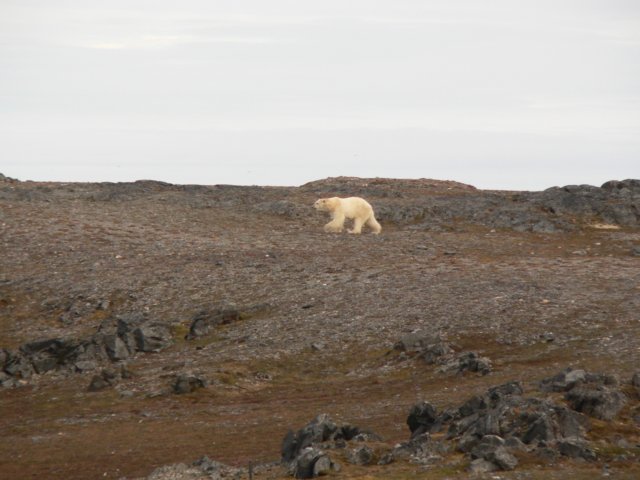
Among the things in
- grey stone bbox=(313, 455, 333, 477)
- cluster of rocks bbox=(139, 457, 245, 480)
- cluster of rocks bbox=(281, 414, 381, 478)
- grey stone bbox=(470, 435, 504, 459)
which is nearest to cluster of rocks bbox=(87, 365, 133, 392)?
cluster of rocks bbox=(139, 457, 245, 480)

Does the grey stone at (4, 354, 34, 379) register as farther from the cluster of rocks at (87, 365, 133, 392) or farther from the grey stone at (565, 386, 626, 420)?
the grey stone at (565, 386, 626, 420)

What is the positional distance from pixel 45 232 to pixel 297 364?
22491 millimetres

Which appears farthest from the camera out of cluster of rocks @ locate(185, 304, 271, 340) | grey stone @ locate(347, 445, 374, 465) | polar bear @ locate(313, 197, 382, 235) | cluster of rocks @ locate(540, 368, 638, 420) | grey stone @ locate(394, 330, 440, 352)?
polar bear @ locate(313, 197, 382, 235)

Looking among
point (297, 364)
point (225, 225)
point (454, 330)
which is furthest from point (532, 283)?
point (225, 225)

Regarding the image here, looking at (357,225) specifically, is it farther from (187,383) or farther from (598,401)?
(598,401)

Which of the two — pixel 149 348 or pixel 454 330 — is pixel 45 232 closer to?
pixel 149 348

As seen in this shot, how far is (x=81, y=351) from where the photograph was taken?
43.7m

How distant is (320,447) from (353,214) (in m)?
30.3

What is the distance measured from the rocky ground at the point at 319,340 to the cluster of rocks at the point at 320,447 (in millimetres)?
57

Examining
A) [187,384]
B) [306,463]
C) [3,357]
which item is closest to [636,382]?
[306,463]

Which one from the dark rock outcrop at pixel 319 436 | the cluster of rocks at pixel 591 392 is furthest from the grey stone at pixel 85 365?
the cluster of rocks at pixel 591 392

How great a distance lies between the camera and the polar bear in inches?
2313

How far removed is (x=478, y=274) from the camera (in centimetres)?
4838

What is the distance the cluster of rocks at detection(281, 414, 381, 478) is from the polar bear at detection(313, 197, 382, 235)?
28.5 meters
